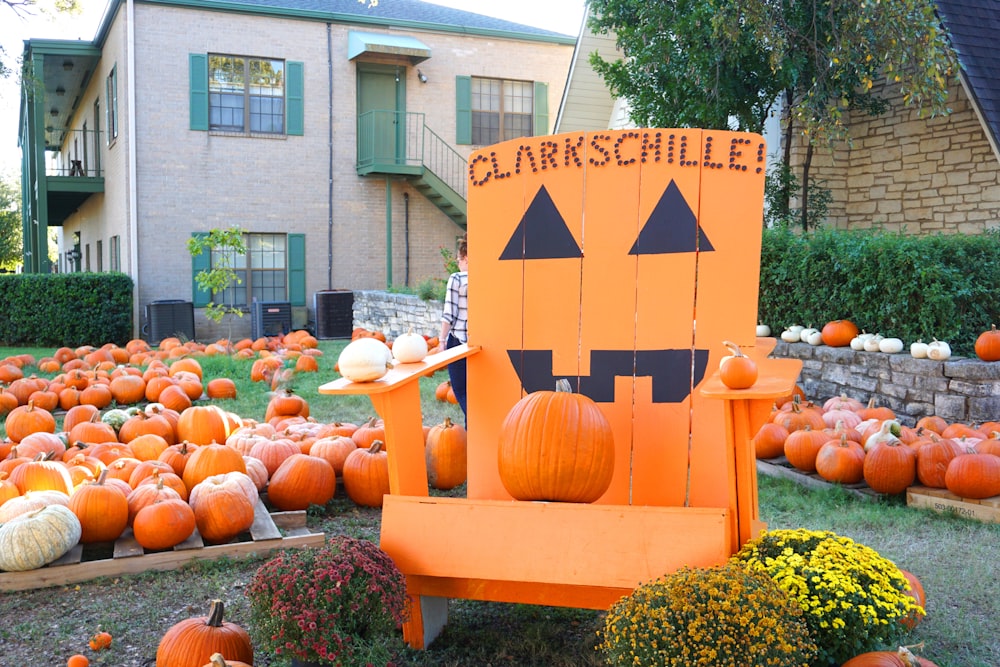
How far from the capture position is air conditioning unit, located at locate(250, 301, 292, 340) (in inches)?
605

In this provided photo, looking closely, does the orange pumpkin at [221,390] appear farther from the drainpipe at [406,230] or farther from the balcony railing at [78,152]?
the balcony railing at [78,152]

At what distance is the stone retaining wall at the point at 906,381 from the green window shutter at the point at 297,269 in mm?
11002

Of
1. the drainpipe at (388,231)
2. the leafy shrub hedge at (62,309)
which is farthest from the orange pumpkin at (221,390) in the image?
the drainpipe at (388,231)

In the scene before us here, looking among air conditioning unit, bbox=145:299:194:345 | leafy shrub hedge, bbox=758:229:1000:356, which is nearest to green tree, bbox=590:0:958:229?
leafy shrub hedge, bbox=758:229:1000:356

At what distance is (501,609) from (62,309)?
42.7 ft

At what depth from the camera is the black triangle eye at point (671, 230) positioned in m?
3.13

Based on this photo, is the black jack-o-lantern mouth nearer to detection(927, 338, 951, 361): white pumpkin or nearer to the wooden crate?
the wooden crate

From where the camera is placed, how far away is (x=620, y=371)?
3232 mm

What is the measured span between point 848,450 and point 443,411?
3.42 m

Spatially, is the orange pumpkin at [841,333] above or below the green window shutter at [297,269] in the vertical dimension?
below

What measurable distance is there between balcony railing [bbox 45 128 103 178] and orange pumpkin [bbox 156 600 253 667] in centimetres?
1770

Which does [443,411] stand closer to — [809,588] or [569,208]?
[569,208]

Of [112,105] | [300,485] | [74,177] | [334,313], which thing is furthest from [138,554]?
[74,177]

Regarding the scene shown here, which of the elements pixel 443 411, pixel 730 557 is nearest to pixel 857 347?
pixel 443 411
